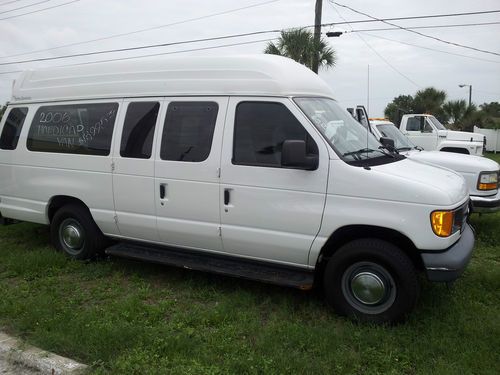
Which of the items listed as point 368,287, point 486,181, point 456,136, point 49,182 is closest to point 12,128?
point 49,182

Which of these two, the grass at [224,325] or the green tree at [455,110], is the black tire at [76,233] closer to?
the grass at [224,325]

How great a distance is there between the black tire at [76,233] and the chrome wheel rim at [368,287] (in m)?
3.20

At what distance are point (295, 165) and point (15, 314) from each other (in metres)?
2.99

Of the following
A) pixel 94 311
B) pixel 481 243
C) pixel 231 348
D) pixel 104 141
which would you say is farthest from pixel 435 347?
pixel 104 141

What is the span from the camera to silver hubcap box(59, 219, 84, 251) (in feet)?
20.0

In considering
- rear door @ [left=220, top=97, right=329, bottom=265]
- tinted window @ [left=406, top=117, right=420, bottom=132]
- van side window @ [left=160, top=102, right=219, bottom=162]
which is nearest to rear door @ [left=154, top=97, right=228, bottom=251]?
van side window @ [left=160, top=102, right=219, bottom=162]

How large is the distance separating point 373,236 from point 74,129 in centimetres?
381

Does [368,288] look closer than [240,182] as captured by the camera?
Yes

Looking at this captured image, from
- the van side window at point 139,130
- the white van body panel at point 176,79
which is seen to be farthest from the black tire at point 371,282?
the van side window at point 139,130

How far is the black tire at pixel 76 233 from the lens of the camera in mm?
5945

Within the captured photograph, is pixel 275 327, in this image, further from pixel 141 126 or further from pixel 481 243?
pixel 481 243

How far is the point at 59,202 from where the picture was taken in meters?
6.21

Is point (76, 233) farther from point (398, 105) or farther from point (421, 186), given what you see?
point (398, 105)

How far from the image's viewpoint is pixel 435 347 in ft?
12.6
